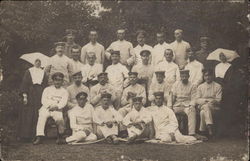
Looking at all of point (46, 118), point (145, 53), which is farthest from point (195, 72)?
point (46, 118)

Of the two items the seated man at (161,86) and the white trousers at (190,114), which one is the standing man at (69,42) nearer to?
the seated man at (161,86)

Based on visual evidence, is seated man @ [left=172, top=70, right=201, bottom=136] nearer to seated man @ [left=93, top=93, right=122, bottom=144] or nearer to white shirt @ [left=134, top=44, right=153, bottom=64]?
white shirt @ [left=134, top=44, right=153, bottom=64]

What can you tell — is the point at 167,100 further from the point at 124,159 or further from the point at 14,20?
the point at 14,20

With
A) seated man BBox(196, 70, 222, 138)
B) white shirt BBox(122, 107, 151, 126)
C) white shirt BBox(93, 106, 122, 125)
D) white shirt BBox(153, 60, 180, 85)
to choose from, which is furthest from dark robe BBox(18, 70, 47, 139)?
seated man BBox(196, 70, 222, 138)

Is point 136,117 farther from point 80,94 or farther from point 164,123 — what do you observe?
point 80,94

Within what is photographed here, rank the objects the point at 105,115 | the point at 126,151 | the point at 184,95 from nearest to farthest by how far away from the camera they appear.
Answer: the point at 126,151, the point at 105,115, the point at 184,95
